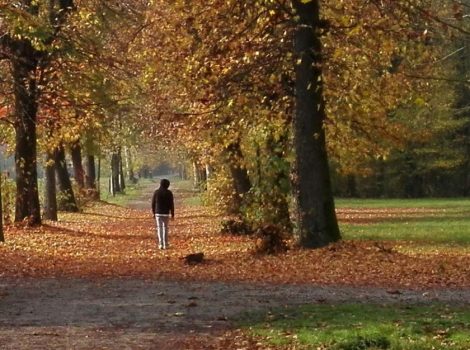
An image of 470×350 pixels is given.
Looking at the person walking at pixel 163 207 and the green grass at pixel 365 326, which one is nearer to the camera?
the green grass at pixel 365 326

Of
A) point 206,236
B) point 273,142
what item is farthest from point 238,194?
point 273,142

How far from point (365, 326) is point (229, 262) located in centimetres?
889

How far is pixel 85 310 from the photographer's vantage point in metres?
12.9

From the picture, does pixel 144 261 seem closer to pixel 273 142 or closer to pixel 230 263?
pixel 230 263

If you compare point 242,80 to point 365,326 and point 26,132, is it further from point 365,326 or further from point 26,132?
point 365,326

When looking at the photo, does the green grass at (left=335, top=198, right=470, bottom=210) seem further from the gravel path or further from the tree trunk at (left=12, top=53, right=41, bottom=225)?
the gravel path

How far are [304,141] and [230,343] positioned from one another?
35.2ft

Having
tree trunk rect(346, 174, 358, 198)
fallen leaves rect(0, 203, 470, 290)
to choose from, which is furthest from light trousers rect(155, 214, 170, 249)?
tree trunk rect(346, 174, 358, 198)

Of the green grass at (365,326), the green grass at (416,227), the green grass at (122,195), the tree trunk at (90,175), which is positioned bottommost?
the green grass at (416,227)

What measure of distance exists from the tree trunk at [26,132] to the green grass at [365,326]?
16.1 m

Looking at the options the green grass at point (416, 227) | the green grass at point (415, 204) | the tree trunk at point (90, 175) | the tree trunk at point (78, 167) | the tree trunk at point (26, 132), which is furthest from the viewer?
the tree trunk at point (90, 175)

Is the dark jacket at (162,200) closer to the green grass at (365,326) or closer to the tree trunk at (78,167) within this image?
the green grass at (365,326)

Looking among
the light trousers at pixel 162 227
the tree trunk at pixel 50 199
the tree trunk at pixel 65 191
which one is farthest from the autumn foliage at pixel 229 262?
the tree trunk at pixel 65 191

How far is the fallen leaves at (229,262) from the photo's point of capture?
54.3 ft
